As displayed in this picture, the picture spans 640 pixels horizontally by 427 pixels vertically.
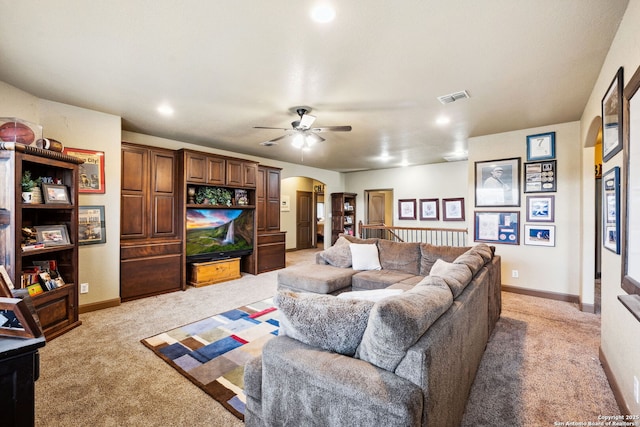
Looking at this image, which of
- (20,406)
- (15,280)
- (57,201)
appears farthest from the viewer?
(57,201)

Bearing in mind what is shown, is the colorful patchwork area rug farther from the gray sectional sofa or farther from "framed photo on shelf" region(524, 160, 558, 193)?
"framed photo on shelf" region(524, 160, 558, 193)

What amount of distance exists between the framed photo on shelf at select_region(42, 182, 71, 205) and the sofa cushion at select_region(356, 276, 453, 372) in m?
3.48

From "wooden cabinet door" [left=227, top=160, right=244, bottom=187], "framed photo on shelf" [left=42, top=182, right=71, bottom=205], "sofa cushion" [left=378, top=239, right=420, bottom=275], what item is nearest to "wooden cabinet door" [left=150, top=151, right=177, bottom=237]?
"wooden cabinet door" [left=227, top=160, right=244, bottom=187]

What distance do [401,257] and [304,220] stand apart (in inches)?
237

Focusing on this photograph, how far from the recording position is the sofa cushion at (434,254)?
146 inches

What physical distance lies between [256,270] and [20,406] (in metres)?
4.83

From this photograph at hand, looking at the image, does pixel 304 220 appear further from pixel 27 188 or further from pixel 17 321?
pixel 17 321

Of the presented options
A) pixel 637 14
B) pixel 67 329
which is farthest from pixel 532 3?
pixel 67 329

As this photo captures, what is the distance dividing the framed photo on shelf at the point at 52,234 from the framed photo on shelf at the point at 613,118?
494cm

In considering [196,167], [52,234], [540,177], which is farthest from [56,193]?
[540,177]

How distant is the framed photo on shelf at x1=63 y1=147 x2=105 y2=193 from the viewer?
3605mm

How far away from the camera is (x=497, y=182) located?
15.1 ft

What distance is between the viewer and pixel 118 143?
393 centimetres

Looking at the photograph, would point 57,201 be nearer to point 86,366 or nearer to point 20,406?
point 86,366
